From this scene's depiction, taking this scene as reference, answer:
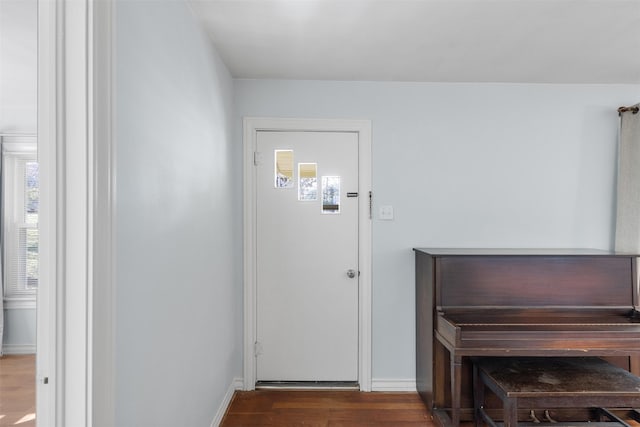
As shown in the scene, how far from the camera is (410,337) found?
2.88 meters

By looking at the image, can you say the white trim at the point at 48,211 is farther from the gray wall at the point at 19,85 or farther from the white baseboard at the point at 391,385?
the white baseboard at the point at 391,385

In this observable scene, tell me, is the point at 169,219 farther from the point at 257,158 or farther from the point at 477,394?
the point at 477,394

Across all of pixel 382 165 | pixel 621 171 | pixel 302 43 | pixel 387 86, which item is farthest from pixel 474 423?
pixel 302 43

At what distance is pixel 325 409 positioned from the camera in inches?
→ 102

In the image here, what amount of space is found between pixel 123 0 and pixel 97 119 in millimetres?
446

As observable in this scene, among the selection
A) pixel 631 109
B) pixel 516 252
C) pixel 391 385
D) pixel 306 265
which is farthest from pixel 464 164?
pixel 391 385

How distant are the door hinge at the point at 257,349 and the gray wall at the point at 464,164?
89 cm

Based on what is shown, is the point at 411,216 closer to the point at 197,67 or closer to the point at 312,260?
the point at 312,260

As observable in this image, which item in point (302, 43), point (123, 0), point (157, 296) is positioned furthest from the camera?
point (302, 43)

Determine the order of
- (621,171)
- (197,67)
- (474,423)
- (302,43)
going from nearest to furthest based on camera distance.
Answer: (197,67)
(302,43)
(474,423)
(621,171)

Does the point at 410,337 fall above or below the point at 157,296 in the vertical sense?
below

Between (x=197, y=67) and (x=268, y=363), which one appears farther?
(x=268, y=363)

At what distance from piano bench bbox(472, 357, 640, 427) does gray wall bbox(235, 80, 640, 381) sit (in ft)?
2.18

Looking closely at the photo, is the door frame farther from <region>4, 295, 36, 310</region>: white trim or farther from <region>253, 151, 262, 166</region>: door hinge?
<region>4, 295, 36, 310</region>: white trim
